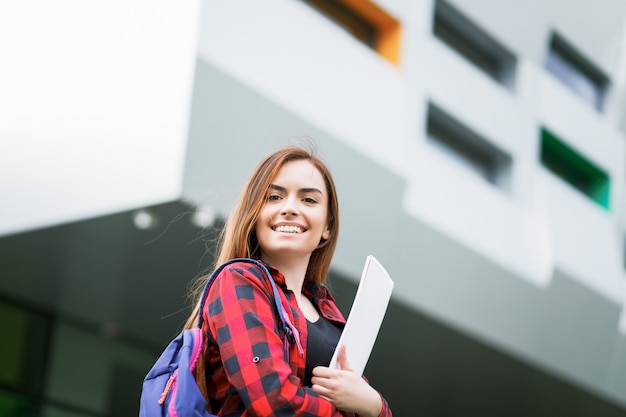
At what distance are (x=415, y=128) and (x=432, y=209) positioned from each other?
781 mm

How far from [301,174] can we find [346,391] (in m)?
0.59

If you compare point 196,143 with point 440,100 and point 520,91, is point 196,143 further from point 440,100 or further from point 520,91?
point 520,91

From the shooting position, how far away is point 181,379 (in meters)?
2.02

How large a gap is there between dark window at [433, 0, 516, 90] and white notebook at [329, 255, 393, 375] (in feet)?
26.5

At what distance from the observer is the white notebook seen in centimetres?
224

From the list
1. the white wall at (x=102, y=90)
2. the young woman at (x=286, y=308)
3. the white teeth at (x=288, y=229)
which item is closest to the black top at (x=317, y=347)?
the young woman at (x=286, y=308)

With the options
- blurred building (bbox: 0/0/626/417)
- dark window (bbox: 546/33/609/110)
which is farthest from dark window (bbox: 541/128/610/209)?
dark window (bbox: 546/33/609/110)

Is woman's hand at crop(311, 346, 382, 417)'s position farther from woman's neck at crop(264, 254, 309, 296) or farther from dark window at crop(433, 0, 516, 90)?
dark window at crop(433, 0, 516, 90)

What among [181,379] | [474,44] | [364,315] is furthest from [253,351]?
[474,44]

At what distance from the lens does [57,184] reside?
23.5 ft

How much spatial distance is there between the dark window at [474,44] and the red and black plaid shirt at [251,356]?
8.34m

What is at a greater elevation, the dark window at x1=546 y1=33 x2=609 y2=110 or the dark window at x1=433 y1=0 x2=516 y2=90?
the dark window at x1=546 y1=33 x2=609 y2=110

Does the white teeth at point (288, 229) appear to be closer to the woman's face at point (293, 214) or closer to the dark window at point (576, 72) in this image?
the woman's face at point (293, 214)

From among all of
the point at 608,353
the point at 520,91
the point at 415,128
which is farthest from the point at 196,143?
the point at 608,353
